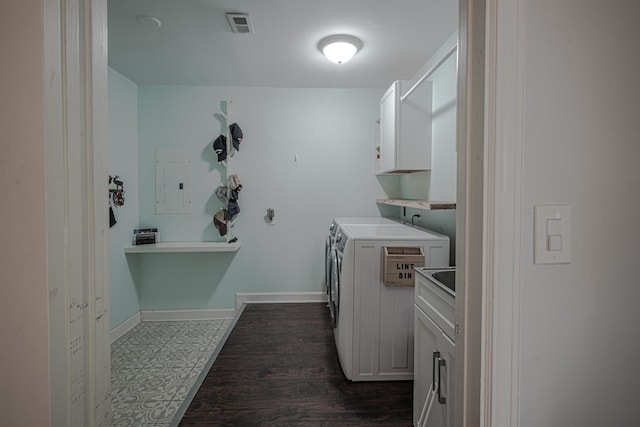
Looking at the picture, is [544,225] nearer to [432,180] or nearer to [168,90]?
[432,180]

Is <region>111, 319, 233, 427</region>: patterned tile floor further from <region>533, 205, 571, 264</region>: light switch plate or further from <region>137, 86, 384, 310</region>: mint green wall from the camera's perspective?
<region>533, 205, 571, 264</region>: light switch plate

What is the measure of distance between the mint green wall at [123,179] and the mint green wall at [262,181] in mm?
97

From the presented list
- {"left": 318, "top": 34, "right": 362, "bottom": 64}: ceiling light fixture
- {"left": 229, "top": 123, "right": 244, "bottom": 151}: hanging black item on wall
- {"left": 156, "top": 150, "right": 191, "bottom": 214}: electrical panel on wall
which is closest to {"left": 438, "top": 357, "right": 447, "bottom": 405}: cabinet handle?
{"left": 318, "top": 34, "right": 362, "bottom": 64}: ceiling light fixture

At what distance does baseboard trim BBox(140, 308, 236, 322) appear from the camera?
3254 millimetres

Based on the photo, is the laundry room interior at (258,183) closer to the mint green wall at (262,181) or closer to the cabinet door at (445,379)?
the mint green wall at (262,181)

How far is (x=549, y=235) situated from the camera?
564 mm

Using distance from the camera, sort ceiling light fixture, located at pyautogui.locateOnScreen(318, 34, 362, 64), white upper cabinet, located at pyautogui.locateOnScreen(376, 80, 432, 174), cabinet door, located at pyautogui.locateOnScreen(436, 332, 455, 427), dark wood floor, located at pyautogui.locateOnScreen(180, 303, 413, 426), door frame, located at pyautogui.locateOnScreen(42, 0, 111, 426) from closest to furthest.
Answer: door frame, located at pyautogui.locateOnScreen(42, 0, 111, 426) < cabinet door, located at pyautogui.locateOnScreen(436, 332, 455, 427) < dark wood floor, located at pyautogui.locateOnScreen(180, 303, 413, 426) < ceiling light fixture, located at pyautogui.locateOnScreen(318, 34, 362, 64) < white upper cabinet, located at pyautogui.locateOnScreen(376, 80, 432, 174)

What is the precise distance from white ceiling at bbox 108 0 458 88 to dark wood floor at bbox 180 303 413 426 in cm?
246

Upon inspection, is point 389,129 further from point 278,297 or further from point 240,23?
point 278,297

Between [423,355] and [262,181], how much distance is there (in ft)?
8.12

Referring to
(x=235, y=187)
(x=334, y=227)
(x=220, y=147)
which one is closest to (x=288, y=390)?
(x=334, y=227)

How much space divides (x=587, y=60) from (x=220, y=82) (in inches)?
127

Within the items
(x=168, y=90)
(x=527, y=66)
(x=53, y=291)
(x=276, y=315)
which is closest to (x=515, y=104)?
(x=527, y=66)

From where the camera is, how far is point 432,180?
261cm
